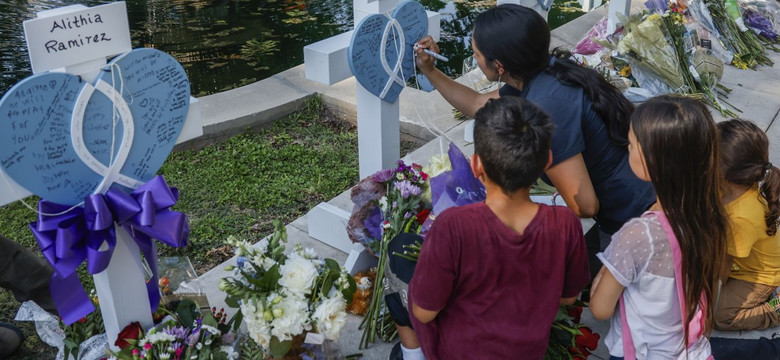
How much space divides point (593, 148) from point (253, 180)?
2.09 m

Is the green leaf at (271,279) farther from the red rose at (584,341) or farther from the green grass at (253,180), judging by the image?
the green grass at (253,180)

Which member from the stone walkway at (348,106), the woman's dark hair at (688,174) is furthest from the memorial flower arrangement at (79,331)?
the stone walkway at (348,106)

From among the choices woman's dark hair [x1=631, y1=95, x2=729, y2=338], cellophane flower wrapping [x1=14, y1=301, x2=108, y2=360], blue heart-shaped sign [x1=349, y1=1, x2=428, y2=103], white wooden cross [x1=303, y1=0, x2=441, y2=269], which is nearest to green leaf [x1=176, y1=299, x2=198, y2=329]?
cellophane flower wrapping [x1=14, y1=301, x2=108, y2=360]

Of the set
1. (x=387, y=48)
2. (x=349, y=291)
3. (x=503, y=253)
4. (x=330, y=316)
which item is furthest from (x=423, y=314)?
(x=387, y=48)

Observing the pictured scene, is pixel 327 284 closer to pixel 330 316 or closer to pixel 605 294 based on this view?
pixel 330 316

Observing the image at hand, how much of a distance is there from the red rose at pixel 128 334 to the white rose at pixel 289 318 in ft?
1.29

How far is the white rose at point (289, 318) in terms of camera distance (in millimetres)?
2086

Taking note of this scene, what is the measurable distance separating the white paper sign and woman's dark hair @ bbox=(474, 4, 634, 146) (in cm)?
110

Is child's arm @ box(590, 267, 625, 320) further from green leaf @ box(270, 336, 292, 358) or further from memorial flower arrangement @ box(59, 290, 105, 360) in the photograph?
memorial flower arrangement @ box(59, 290, 105, 360)

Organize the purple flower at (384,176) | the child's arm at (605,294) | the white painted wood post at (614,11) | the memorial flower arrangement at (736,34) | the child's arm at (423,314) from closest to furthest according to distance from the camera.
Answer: the child's arm at (423,314) → the child's arm at (605,294) → the purple flower at (384,176) → the white painted wood post at (614,11) → the memorial flower arrangement at (736,34)

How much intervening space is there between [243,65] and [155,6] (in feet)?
7.20

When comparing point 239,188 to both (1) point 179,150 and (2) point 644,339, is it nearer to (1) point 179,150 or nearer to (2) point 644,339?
(1) point 179,150

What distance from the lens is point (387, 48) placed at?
287 cm

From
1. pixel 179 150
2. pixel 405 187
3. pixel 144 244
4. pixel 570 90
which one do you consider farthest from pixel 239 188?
pixel 570 90
